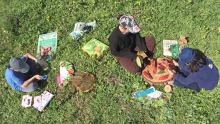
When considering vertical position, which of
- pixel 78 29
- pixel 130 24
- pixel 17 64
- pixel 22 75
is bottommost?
pixel 22 75

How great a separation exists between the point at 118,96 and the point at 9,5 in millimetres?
7272

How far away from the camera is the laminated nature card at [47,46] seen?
16.6 ft

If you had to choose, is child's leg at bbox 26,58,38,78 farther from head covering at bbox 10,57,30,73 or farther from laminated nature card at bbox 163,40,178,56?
laminated nature card at bbox 163,40,178,56

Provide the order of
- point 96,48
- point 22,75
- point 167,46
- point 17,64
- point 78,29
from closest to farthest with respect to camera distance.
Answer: point 17,64
point 22,75
point 167,46
point 96,48
point 78,29

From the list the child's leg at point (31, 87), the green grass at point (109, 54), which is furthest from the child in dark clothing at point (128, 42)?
the child's leg at point (31, 87)

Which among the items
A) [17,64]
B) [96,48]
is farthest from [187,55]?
[17,64]

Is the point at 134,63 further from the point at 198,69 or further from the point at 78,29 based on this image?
the point at 78,29

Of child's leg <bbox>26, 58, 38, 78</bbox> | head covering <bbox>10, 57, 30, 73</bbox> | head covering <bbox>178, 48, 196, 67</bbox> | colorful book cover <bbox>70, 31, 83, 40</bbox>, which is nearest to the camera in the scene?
head covering <bbox>178, 48, 196, 67</bbox>

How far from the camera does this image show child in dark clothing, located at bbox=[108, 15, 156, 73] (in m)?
2.85

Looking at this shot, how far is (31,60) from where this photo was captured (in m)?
4.71

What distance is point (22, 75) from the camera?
14.1 ft

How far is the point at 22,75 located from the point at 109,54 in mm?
2874

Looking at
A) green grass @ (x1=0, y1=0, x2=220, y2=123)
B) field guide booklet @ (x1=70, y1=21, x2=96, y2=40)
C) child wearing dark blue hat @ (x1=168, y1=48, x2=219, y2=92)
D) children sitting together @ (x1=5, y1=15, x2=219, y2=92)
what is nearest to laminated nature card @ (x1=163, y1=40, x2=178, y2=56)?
green grass @ (x1=0, y1=0, x2=220, y2=123)

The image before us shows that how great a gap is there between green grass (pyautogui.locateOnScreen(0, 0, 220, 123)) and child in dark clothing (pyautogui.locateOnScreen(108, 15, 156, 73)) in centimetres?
56
